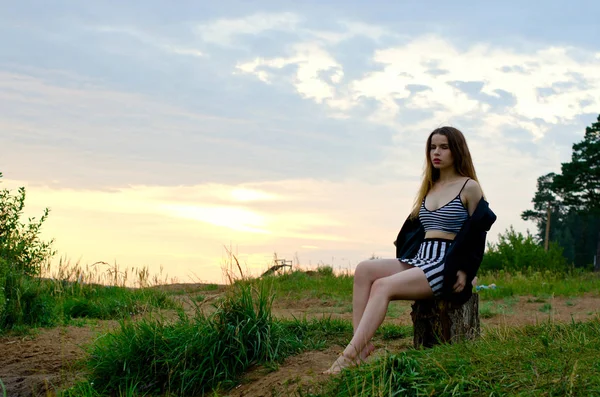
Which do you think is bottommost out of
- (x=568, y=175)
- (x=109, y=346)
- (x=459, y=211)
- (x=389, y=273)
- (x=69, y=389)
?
(x=69, y=389)

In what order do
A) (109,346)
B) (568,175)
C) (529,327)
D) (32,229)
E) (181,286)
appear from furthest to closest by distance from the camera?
(568,175) → (181,286) → (32,229) → (529,327) → (109,346)

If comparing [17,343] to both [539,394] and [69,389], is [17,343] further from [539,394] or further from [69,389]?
[539,394]

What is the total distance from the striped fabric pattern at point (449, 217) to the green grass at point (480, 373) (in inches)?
38.5

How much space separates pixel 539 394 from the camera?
357 cm

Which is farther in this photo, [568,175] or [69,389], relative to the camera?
[568,175]

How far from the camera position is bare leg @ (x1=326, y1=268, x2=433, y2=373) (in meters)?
4.71

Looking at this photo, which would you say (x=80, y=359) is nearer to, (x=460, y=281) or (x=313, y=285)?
(x=460, y=281)

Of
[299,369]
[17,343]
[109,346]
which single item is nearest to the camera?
[299,369]

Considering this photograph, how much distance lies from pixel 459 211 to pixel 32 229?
8103 mm

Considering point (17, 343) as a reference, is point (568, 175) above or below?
above

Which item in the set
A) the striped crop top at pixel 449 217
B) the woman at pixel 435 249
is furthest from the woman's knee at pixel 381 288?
the striped crop top at pixel 449 217

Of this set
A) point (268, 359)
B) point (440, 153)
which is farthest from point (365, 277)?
point (440, 153)

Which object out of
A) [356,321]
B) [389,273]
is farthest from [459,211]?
[356,321]

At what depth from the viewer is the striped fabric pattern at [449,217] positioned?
17.1ft
